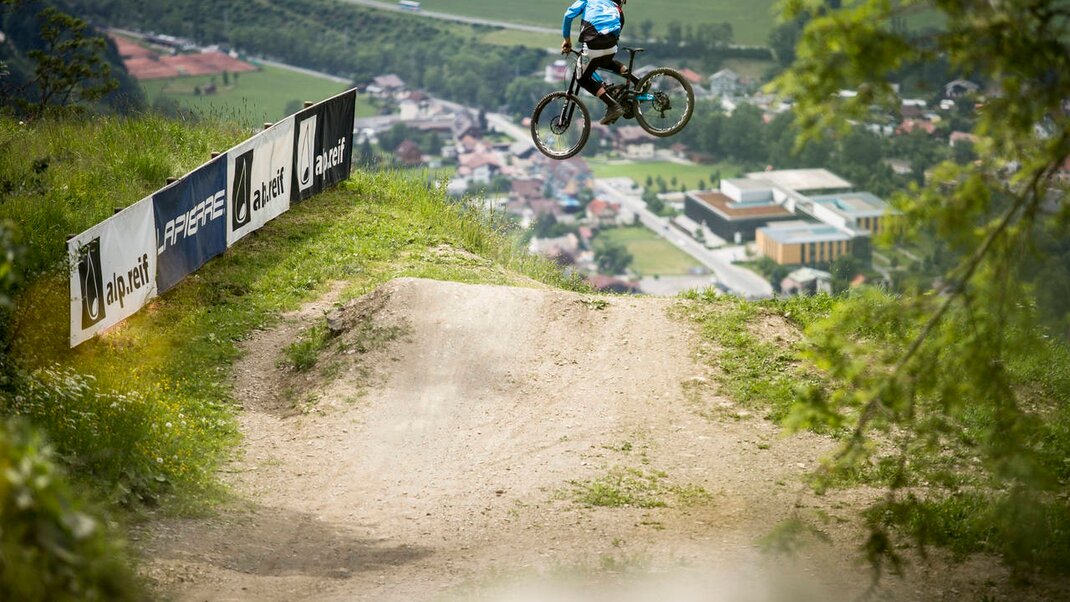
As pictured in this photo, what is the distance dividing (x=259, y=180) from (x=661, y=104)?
756 centimetres

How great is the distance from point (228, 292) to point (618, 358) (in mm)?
6384

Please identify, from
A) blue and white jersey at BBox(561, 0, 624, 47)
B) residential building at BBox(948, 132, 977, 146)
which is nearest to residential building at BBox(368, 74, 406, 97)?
residential building at BBox(948, 132, 977, 146)

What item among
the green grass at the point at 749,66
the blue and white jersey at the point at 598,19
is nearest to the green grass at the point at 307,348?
the blue and white jersey at the point at 598,19

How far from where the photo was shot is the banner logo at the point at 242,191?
17.4 metres

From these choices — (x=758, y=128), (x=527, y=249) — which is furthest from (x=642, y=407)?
(x=758, y=128)

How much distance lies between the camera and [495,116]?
84.3 m

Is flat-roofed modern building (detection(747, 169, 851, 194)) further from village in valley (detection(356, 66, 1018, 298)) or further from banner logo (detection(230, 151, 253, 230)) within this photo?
banner logo (detection(230, 151, 253, 230))

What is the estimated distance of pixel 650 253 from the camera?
65000 mm

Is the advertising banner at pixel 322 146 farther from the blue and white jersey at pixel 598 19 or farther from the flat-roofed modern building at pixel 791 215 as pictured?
the flat-roofed modern building at pixel 791 215

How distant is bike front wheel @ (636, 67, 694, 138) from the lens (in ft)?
45.6

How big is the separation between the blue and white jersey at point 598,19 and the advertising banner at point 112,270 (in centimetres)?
619

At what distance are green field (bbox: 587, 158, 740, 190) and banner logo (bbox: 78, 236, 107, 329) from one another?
6195cm

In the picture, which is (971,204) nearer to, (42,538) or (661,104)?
(42,538)

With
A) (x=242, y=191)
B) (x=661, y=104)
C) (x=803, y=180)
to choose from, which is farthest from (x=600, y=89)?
(x=803, y=180)
